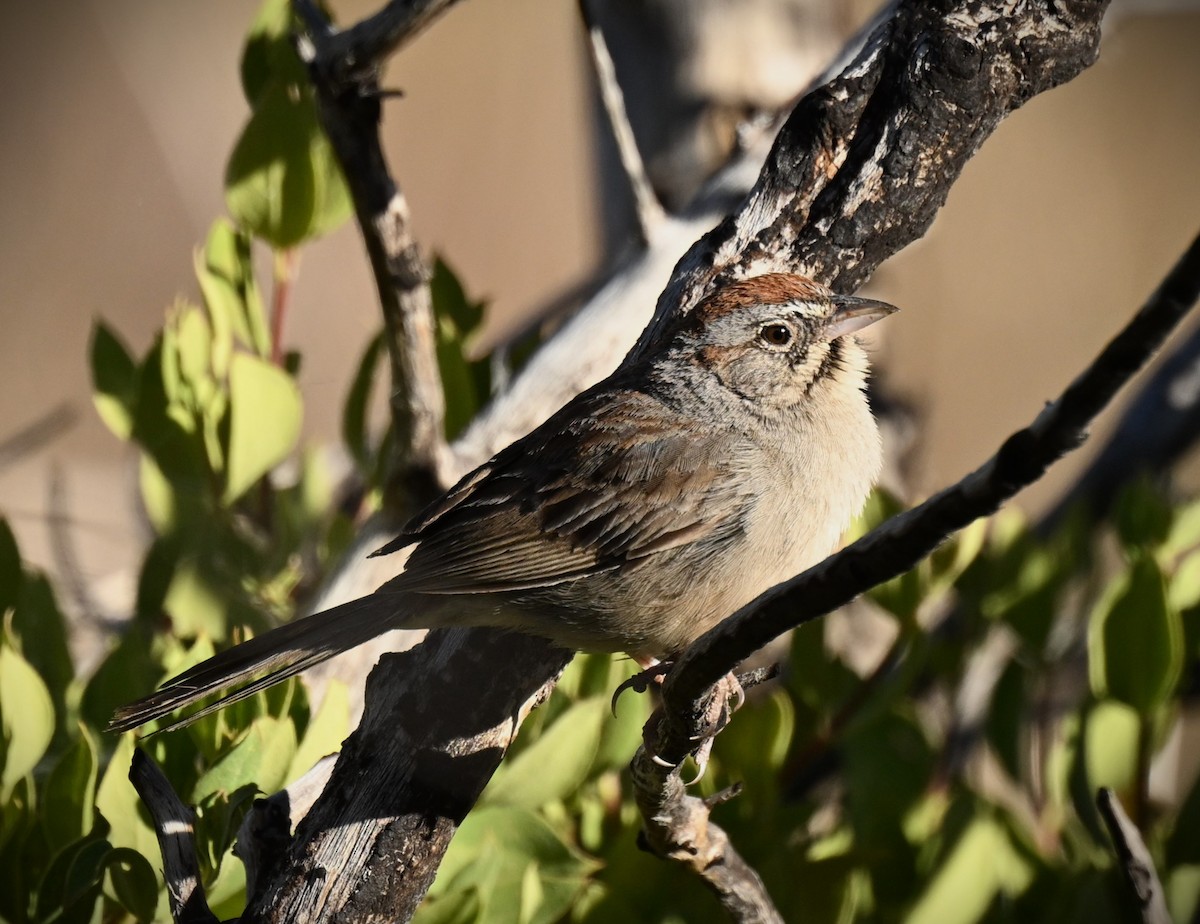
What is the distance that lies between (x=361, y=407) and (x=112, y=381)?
0.71 meters

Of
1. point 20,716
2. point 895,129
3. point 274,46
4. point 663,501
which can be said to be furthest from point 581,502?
point 274,46

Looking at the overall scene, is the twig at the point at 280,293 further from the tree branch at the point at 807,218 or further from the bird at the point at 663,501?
the bird at the point at 663,501

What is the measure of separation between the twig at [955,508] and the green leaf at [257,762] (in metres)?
0.95

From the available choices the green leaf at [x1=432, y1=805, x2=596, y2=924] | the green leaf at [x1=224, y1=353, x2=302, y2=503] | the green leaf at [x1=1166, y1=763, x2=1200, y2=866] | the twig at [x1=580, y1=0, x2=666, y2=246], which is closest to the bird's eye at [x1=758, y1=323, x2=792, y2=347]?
the twig at [x1=580, y1=0, x2=666, y2=246]

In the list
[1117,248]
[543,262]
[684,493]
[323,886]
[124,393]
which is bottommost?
[1117,248]

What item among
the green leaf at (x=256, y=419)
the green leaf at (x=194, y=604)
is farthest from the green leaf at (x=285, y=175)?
the green leaf at (x=194, y=604)

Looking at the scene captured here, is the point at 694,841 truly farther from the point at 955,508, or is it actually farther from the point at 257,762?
the point at 955,508

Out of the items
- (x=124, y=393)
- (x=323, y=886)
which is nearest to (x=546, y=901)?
(x=323, y=886)

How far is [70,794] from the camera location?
2527mm

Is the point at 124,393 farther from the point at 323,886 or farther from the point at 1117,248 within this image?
the point at 1117,248

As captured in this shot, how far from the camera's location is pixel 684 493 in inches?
98.3

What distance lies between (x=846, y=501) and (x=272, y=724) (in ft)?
3.99

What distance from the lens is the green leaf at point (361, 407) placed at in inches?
148

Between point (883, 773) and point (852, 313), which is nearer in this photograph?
point (852, 313)
